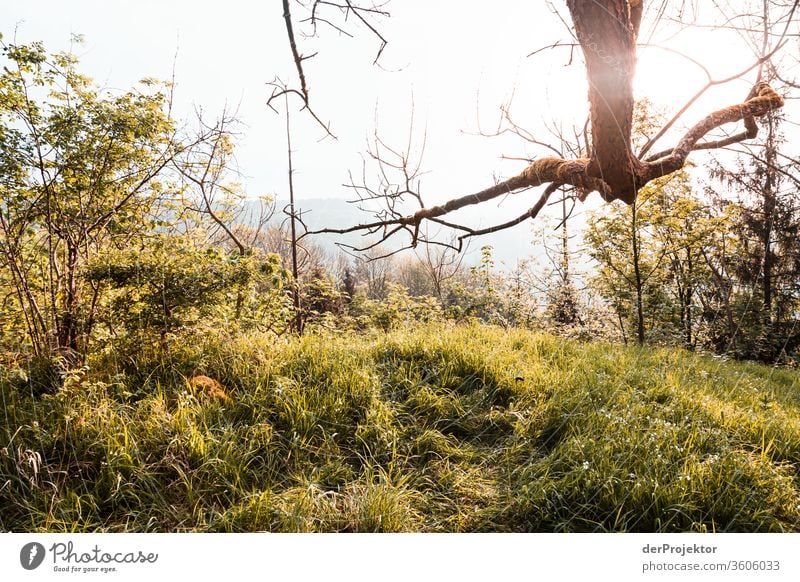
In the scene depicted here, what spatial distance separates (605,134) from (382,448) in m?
2.20

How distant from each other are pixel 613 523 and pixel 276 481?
1462mm

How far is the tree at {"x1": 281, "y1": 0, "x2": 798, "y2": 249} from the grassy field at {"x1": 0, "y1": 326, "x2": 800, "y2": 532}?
3.41 feet

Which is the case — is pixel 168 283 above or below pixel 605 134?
below

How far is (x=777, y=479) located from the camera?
171 cm

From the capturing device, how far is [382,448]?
199cm

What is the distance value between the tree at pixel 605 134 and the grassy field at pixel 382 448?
40.9 inches

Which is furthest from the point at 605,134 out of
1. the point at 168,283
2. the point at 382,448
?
the point at 168,283

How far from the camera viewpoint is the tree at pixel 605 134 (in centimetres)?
198
